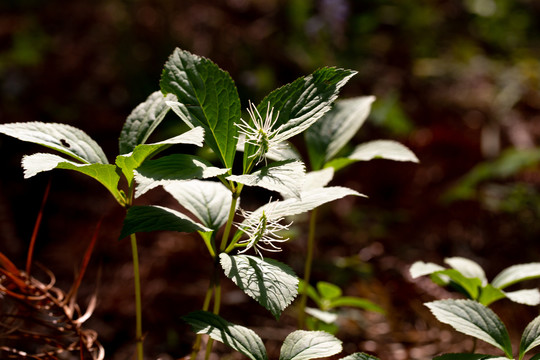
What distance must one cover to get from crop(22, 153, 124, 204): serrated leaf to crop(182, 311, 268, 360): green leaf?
313 millimetres

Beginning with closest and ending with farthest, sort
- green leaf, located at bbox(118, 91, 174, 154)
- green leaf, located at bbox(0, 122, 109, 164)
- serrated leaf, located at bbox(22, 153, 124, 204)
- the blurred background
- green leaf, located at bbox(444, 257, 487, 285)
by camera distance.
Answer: serrated leaf, located at bbox(22, 153, 124, 204), green leaf, located at bbox(0, 122, 109, 164), green leaf, located at bbox(118, 91, 174, 154), green leaf, located at bbox(444, 257, 487, 285), the blurred background

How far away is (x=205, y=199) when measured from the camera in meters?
1.27

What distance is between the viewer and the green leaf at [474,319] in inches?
41.8

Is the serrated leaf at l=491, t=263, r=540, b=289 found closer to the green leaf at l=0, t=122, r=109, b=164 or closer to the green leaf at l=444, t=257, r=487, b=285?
the green leaf at l=444, t=257, r=487, b=285

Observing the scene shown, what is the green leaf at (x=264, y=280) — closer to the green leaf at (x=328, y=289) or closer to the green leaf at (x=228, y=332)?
the green leaf at (x=228, y=332)

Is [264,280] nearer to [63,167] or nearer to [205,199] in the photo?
[205,199]

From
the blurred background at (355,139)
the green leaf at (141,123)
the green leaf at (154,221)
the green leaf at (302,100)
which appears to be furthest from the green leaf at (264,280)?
the blurred background at (355,139)

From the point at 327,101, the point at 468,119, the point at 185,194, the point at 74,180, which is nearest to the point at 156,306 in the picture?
the point at 185,194

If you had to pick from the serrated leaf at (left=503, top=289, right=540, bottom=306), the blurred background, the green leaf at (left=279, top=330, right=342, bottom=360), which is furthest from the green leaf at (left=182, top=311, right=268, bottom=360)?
the serrated leaf at (left=503, top=289, right=540, bottom=306)

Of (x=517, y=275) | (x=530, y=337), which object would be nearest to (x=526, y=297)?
(x=517, y=275)

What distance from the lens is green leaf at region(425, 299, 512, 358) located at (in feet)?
3.48

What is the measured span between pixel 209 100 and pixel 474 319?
0.73 m

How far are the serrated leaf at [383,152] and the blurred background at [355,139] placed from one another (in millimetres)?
774

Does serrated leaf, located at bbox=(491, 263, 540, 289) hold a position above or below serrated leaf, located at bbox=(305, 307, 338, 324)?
above
